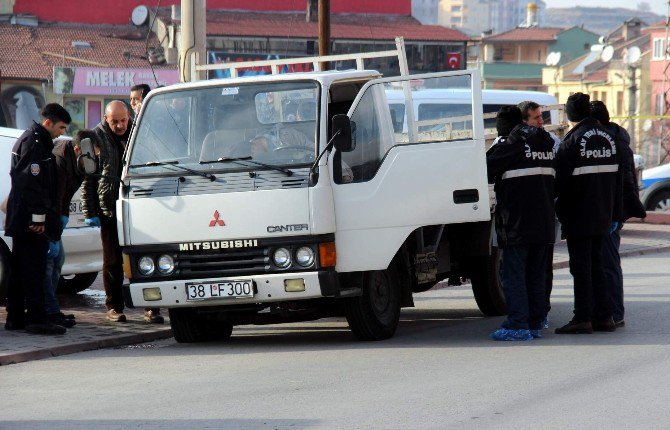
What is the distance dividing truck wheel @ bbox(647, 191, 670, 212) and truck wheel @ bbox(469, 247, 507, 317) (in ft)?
56.8

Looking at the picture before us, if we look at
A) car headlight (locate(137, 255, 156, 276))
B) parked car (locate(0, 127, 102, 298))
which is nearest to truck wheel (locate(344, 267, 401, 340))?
car headlight (locate(137, 255, 156, 276))

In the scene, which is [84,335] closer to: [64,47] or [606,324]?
[606,324]

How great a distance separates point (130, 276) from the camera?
10.9 metres

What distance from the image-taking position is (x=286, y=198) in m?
10.4

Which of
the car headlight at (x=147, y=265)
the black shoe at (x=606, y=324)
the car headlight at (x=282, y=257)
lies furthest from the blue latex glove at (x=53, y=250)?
the black shoe at (x=606, y=324)

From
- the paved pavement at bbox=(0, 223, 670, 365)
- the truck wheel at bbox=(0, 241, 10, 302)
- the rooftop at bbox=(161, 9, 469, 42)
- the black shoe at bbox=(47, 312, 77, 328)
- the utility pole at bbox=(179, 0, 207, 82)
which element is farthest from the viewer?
the rooftop at bbox=(161, 9, 469, 42)

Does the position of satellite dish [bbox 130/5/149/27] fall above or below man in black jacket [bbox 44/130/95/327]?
above

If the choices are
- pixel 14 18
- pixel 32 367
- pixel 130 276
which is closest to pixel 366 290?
pixel 130 276

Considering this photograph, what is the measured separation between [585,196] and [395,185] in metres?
1.69

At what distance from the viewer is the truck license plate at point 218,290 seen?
10492 millimetres

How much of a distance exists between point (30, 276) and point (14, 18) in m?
46.0

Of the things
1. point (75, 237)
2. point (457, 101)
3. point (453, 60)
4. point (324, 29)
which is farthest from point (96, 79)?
point (75, 237)

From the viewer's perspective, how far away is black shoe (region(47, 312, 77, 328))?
11945 millimetres

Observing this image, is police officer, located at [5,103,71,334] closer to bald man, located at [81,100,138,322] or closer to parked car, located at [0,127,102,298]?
bald man, located at [81,100,138,322]
